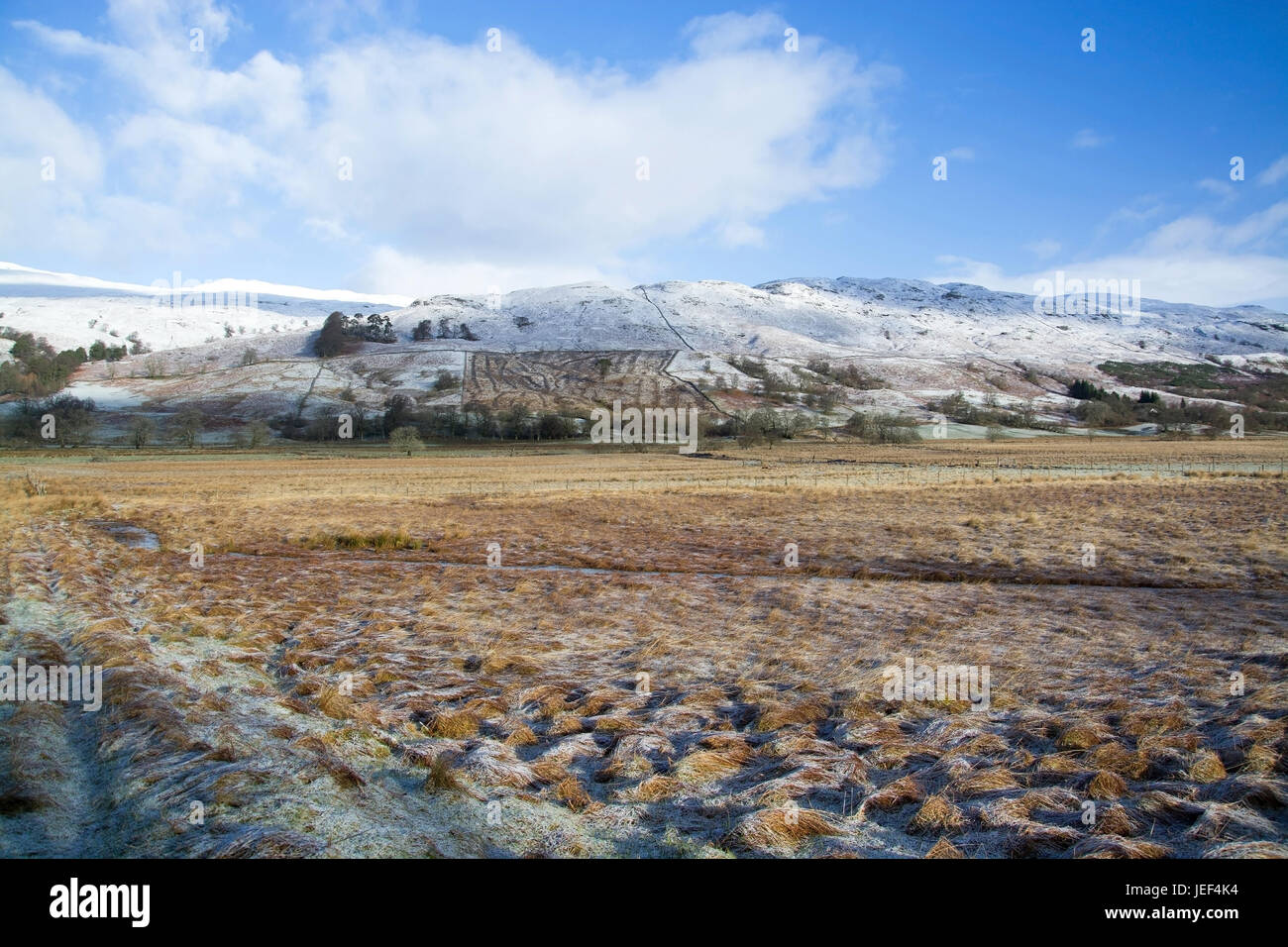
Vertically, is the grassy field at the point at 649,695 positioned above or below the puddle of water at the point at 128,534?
above

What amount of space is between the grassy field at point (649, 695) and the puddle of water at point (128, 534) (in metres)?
0.29

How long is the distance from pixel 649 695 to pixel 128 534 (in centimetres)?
2588

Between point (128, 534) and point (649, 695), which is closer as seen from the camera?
point (649, 695)

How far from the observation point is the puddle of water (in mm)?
23656

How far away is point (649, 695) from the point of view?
9406 mm

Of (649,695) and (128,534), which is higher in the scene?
(649,695)

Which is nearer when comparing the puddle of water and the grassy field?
the grassy field

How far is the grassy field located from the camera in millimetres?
5832

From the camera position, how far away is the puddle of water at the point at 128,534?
23656 mm

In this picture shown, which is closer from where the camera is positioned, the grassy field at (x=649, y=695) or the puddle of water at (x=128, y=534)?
the grassy field at (x=649, y=695)

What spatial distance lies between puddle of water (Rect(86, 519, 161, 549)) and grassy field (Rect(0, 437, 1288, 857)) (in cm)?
29

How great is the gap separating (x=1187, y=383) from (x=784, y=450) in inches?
6386

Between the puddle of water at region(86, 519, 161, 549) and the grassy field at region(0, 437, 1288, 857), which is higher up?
the grassy field at region(0, 437, 1288, 857)
